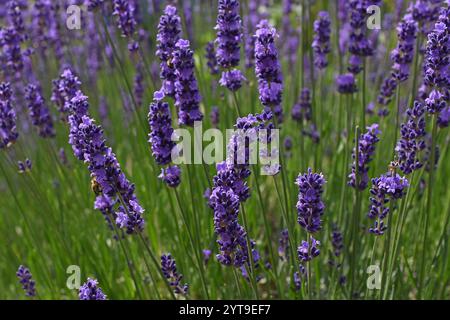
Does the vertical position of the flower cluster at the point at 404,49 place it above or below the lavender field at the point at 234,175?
above

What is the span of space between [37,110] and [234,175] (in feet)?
5.07

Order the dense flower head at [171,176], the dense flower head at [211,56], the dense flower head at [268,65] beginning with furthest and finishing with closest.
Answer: the dense flower head at [211,56] → the dense flower head at [171,176] → the dense flower head at [268,65]

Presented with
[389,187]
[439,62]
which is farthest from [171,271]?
Result: [439,62]

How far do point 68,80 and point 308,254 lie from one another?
55.4 inches

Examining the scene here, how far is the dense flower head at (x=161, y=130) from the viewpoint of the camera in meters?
2.24

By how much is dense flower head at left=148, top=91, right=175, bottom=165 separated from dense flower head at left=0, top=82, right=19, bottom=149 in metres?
1.00

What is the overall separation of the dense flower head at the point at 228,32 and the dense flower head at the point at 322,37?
107 cm

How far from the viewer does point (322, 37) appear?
353 cm

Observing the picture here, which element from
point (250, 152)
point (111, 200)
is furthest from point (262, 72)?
point (111, 200)

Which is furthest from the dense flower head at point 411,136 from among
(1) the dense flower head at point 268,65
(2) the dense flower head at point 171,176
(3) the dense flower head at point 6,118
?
(3) the dense flower head at point 6,118

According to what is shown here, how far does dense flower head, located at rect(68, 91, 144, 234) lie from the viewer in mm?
2121

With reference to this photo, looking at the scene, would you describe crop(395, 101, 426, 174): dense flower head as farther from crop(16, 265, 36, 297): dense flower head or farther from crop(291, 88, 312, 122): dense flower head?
crop(16, 265, 36, 297): dense flower head

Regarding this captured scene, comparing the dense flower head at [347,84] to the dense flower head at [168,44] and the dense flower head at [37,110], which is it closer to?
the dense flower head at [168,44]

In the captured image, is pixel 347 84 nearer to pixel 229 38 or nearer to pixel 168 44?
pixel 229 38
